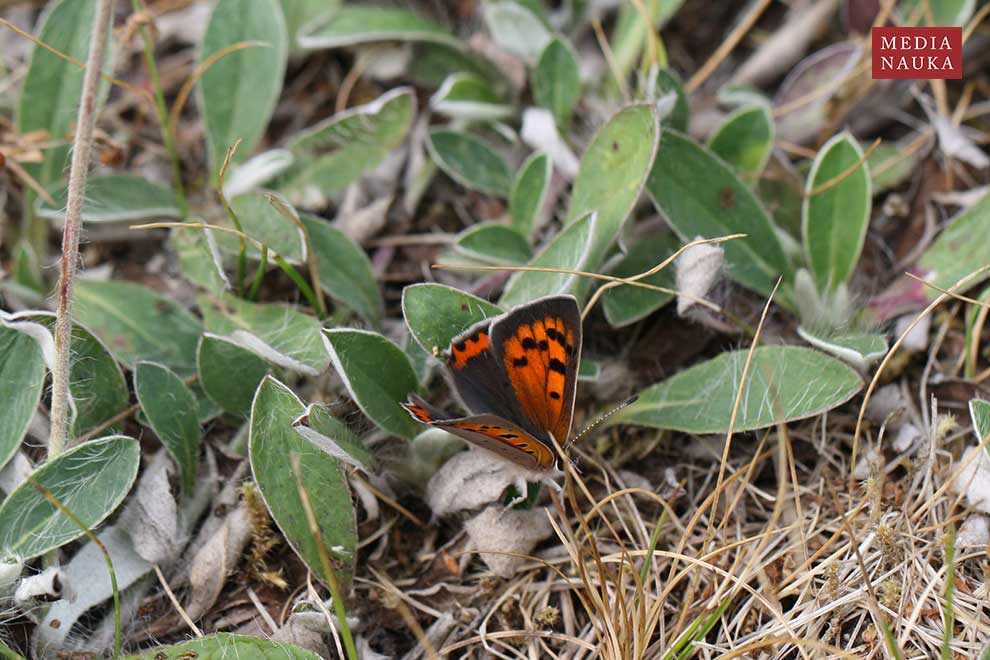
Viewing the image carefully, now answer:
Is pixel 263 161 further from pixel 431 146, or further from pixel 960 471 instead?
pixel 960 471

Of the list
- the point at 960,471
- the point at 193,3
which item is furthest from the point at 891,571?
the point at 193,3

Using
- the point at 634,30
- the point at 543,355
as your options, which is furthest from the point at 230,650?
the point at 634,30

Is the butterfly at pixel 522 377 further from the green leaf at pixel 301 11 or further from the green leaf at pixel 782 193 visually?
the green leaf at pixel 301 11

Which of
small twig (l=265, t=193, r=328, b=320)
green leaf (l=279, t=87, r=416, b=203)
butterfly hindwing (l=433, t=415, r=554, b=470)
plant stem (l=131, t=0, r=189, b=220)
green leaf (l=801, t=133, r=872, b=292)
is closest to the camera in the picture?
butterfly hindwing (l=433, t=415, r=554, b=470)

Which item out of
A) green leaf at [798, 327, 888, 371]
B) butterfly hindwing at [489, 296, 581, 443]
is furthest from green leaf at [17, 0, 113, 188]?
green leaf at [798, 327, 888, 371]

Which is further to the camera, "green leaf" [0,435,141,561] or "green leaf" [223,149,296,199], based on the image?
"green leaf" [223,149,296,199]

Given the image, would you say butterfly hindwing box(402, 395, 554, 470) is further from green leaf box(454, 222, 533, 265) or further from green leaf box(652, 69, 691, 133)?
green leaf box(652, 69, 691, 133)
